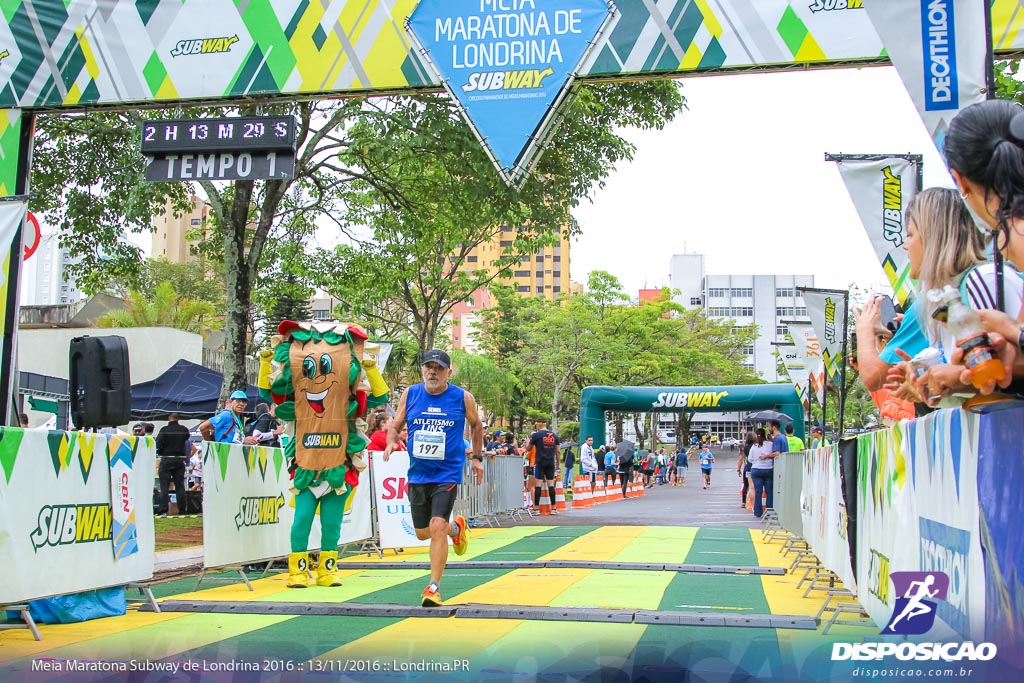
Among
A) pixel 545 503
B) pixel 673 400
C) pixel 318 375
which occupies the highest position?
pixel 673 400

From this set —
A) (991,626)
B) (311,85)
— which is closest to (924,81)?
(991,626)

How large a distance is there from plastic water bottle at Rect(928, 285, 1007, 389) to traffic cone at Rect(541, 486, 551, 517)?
20303 mm

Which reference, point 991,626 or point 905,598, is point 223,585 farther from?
point 991,626

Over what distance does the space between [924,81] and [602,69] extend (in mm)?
3771

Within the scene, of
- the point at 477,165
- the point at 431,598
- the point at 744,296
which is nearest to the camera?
the point at 431,598

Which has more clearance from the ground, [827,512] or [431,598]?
[827,512]

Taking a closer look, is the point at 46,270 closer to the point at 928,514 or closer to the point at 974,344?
the point at 928,514

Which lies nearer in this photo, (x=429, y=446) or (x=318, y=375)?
(x=429, y=446)

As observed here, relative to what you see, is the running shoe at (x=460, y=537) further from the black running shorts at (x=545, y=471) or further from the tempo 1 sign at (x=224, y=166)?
the black running shorts at (x=545, y=471)

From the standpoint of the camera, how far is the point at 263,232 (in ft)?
51.8

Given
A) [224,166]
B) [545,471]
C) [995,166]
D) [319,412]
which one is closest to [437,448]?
[319,412]

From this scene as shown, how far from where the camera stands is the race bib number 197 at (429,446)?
7570mm

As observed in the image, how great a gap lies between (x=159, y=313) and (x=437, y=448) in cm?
4288

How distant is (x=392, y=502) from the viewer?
12.9m
